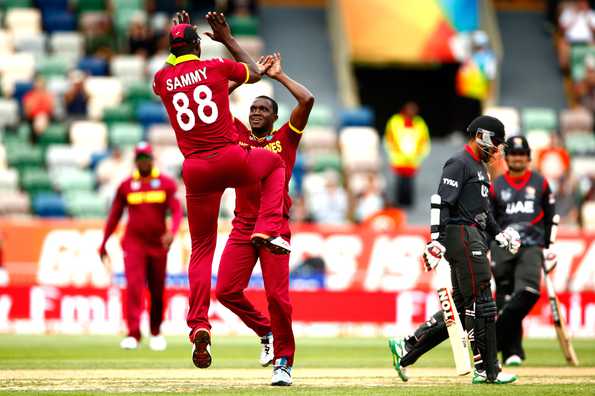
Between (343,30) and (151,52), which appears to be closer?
(151,52)

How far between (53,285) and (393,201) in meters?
8.35

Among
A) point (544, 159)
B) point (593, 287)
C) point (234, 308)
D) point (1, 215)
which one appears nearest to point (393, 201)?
point (544, 159)

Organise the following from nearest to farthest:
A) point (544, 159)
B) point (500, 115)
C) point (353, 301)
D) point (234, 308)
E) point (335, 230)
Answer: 1. point (234, 308)
2. point (353, 301)
3. point (335, 230)
4. point (544, 159)
5. point (500, 115)

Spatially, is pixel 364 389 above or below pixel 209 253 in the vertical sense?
below

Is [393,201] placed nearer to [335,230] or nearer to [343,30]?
[335,230]

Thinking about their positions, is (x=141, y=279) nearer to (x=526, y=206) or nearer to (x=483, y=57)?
(x=526, y=206)

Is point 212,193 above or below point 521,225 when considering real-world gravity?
above

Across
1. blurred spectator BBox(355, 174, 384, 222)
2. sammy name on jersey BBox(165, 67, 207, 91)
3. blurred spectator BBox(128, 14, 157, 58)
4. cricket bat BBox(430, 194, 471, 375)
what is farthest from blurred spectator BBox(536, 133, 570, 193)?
sammy name on jersey BBox(165, 67, 207, 91)

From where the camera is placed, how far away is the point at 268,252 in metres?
12.3

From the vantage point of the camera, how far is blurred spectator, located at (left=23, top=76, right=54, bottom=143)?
28.8 meters

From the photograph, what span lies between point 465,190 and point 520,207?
388 cm

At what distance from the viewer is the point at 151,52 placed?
31.2 m

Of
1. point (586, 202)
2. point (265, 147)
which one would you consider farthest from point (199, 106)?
point (586, 202)

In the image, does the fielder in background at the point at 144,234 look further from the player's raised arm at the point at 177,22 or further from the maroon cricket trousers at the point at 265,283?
the player's raised arm at the point at 177,22
